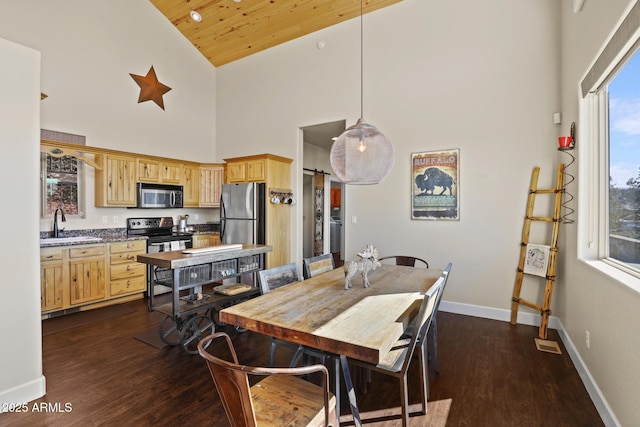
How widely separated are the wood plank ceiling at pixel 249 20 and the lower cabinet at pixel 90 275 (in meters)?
3.86

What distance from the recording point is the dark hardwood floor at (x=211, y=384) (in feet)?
6.25

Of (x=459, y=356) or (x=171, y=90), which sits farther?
(x=171, y=90)

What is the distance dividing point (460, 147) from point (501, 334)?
2203mm

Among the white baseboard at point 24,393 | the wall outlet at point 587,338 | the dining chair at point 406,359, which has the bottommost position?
the white baseboard at point 24,393

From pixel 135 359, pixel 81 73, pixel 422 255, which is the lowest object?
pixel 135 359

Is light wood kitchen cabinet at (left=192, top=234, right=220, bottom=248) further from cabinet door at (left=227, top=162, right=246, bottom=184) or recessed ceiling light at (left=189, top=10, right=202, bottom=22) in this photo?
recessed ceiling light at (left=189, top=10, right=202, bottom=22)

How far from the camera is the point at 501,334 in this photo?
3.20 metres

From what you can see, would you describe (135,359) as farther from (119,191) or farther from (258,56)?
(258,56)

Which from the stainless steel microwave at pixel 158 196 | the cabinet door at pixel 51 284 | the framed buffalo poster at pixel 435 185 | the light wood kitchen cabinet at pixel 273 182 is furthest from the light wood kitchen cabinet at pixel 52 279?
the framed buffalo poster at pixel 435 185

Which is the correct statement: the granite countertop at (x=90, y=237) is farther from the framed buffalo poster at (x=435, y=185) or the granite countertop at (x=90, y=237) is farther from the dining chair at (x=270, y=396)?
the framed buffalo poster at (x=435, y=185)

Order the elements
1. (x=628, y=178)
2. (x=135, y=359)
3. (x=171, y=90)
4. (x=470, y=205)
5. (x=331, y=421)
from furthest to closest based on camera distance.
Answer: (x=171, y=90)
(x=470, y=205)
(x=135, y=359)
(x=628, y=178)
(x=331, y=421)

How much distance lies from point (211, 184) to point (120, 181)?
4.89 ft

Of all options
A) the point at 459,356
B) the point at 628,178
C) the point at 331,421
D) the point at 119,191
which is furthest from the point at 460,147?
the point at 119,191

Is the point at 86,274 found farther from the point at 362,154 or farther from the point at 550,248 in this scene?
the point at 550,248
